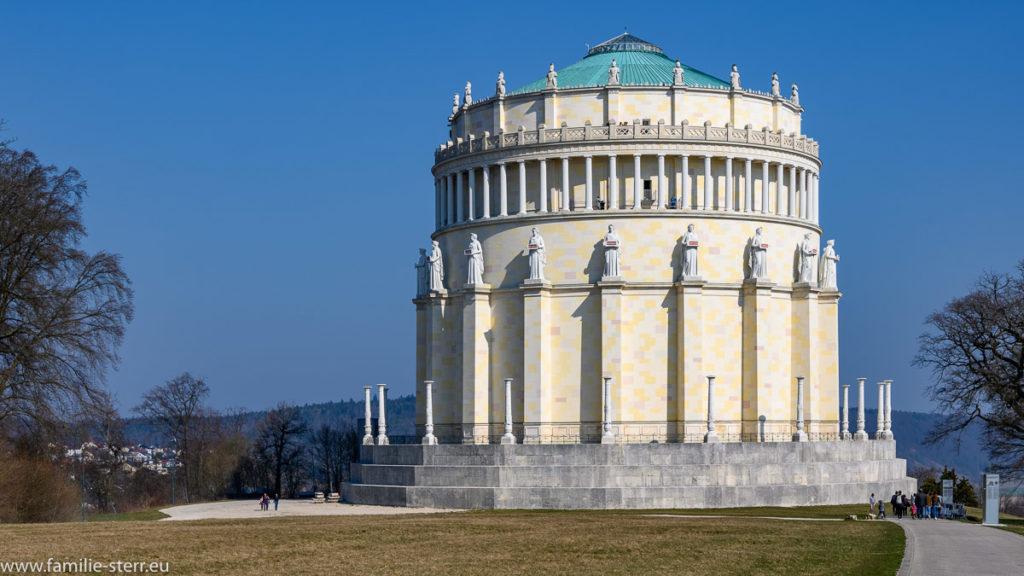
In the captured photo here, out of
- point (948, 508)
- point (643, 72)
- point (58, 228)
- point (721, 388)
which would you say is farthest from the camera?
point (643, 72)

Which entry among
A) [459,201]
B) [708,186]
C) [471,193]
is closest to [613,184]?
[708,186]

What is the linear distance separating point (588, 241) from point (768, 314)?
10374 millimetres

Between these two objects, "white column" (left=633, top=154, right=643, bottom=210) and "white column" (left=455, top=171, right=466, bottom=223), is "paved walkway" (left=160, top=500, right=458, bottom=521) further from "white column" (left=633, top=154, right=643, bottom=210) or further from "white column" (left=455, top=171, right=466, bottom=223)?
"white column" (left=633, top=154, right=643, bottom=210)

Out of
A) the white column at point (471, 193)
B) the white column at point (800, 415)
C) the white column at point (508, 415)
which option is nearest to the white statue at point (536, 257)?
the white column at point (508, 415)

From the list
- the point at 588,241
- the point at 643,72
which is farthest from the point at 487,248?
the point at 643,72

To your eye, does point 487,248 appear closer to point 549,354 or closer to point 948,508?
point 549,354

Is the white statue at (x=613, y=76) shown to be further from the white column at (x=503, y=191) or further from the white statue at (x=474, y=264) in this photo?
the white statue at (x=474, y=264)

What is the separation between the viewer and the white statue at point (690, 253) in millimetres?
69562

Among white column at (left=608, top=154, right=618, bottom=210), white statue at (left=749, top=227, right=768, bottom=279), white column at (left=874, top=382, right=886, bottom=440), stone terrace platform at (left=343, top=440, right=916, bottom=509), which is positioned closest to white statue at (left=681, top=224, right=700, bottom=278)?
white statue at (left=749, top=227, right=768, bottom=279)

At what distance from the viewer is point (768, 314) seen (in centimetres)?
7212

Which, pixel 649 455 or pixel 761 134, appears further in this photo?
pixel 761 134

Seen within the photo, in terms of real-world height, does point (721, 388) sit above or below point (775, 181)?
below

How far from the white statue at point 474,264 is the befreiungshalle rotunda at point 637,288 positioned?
0.32ft

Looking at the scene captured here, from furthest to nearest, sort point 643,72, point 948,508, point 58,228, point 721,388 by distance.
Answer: point 643,72 → point 721,388 → point 948,508 → point 58,228
